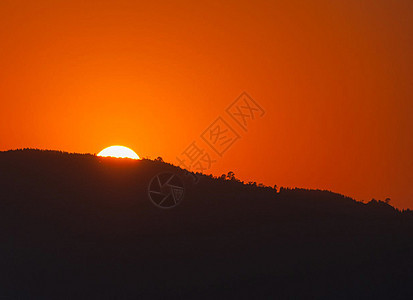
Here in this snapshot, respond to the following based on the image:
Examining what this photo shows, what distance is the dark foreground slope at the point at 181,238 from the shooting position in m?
31.2

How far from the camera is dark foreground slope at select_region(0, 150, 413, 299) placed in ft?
103

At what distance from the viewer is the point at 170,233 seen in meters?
38.5

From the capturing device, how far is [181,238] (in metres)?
37.8

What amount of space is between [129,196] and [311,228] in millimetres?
13495

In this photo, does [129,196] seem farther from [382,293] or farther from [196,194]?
[382,293]

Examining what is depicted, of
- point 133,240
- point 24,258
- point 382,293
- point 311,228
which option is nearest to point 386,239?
point 311,228

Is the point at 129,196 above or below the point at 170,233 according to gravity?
above
